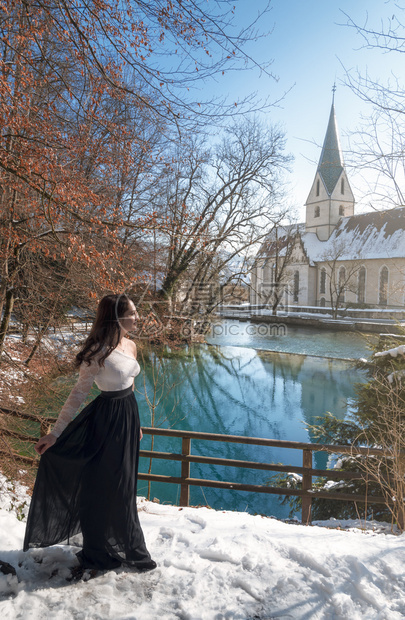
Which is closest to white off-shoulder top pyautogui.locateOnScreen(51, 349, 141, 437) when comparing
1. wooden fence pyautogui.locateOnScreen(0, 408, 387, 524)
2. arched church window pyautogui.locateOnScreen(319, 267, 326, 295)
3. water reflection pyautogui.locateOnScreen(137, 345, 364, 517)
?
wooden fence pyautogui.locateOnScreen(0, 408, 387, 524)

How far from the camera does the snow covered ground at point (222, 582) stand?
2119 millimetres

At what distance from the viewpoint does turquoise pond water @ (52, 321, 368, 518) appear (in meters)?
9.22

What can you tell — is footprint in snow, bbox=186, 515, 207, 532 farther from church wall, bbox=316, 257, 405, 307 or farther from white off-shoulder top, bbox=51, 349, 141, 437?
church wall, bbox=316, 257, 405, 307

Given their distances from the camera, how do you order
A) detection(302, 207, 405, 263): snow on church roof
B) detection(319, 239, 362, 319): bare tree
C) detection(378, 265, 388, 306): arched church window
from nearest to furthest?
1. detection(378, 265, 388, 306): arched church window
2. detection(302, 207, 405, 263): snow on church roof
3. detection(319, 239, 362, 319): bare tree

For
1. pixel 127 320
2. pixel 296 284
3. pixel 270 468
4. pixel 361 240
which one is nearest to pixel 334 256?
pixel 361 240

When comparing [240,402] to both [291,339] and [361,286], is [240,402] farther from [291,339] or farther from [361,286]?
[361,286]

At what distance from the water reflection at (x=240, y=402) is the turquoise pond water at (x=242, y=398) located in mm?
24

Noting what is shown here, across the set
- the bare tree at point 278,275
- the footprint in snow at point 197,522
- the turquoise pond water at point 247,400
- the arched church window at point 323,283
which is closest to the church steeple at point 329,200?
the bare tree at point 278,275

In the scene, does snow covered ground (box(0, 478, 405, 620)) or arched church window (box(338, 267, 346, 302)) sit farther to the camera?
arched church window (box(338, 267, 346, 302))

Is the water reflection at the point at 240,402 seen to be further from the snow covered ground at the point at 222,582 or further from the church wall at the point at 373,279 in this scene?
the church wall at the point at 373,279

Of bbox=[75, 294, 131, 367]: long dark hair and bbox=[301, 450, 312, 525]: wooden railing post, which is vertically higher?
bbox=[75, 294, 131, 367]: long dark hair

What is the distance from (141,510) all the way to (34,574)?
1.66 metres

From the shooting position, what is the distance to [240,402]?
14.3m

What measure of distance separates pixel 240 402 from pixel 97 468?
12.2 meters
